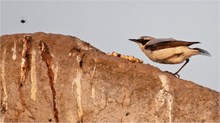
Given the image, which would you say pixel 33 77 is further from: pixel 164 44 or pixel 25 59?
pixel 164 44

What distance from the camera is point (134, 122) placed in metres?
10.2

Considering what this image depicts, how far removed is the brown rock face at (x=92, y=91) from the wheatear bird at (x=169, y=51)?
2.13m

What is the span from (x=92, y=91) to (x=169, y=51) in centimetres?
310

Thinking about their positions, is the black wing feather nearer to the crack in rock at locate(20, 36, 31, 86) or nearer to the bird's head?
the bird's head

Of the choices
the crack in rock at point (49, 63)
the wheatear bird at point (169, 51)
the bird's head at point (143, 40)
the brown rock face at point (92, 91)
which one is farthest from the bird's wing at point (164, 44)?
the crack in rock at point (49, 63)

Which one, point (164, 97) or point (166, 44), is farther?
point (166, 44)

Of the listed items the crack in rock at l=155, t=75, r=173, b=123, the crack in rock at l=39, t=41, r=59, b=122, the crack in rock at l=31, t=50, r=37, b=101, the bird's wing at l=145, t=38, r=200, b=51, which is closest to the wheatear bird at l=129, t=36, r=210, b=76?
the bird's wing at l=145, t=38, r=200, b=51

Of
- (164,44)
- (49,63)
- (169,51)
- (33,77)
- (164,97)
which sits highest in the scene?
(164,44)

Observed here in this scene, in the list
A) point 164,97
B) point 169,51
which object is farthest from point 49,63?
point 169,51

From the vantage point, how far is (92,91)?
406 inches

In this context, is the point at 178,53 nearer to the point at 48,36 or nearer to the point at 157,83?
the point at 157,83

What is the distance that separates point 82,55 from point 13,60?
1.41 m

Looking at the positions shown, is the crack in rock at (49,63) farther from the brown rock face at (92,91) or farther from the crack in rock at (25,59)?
the crack in rock at (25,59)

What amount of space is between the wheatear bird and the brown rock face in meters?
2.13
